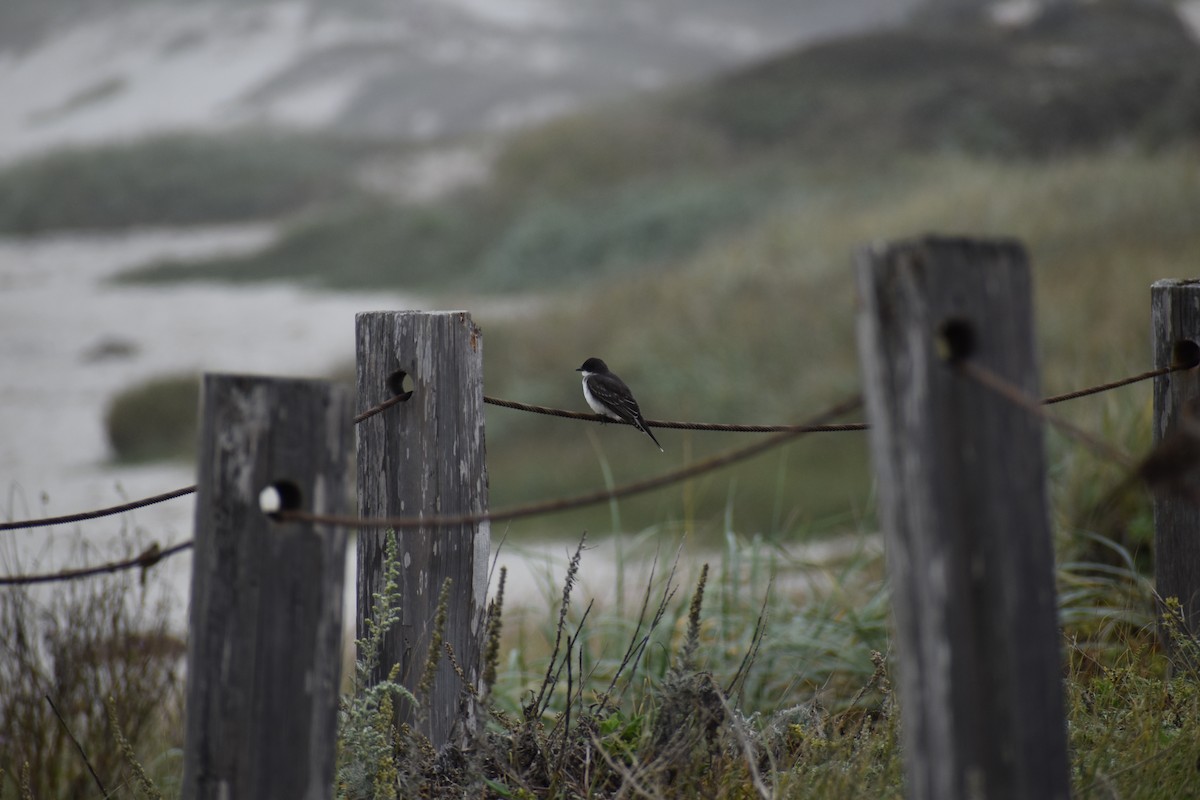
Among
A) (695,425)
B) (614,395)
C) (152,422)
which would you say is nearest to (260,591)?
(695,425)

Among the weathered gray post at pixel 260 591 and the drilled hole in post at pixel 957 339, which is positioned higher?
the drilled hole in post at pixel 957 339

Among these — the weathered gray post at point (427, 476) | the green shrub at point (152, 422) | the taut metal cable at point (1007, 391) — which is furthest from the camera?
the green shrub at point (152, 422)

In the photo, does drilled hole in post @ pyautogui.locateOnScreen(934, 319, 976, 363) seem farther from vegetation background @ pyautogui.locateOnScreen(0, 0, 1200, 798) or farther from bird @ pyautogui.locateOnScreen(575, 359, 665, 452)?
bird @ pyautogui.locateOnScreen(575, 359, 665, 452)

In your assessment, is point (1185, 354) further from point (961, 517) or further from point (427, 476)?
point (427, 476)

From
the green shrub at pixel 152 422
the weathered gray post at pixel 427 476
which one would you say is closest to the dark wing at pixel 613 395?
the weathered gray post at pixel 427 476

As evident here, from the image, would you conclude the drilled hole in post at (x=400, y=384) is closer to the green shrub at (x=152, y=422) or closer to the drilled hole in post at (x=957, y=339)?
the drilled hole in post at (x=957, y=339)

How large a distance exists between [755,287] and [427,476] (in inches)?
402

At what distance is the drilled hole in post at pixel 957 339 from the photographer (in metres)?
1.28

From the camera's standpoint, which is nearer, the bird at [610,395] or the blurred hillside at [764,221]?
the bird at [610,395]

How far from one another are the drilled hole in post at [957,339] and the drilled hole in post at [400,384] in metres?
1.18

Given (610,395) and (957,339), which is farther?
(610,395)

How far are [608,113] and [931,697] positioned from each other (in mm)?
27523

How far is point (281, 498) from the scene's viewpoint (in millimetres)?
1430

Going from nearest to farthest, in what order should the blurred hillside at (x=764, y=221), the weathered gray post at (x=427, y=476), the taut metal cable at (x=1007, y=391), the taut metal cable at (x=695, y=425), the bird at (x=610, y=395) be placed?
the taut metal cable at (x=1007, y=391) → the taut metal cable at (x=695, y=425) → the weathered gray post at (x=427, y=476) → the bird at (x=610, y=395) → the blurred hillside at (x=764, y=221)
